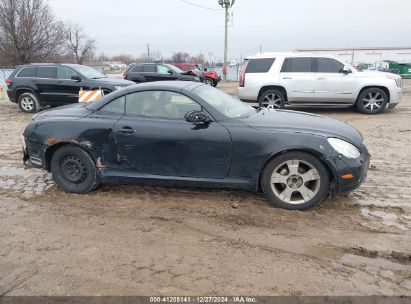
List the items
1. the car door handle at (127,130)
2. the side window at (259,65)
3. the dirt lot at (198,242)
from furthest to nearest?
the side window at (259,65) → the car door handle at (127,130) → the dirt lot at (198,242)

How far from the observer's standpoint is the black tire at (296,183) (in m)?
4.23

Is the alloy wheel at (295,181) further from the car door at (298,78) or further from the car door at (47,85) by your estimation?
the car door at (47,85)

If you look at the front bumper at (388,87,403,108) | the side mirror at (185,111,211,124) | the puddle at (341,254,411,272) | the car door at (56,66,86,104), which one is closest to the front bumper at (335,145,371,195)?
the puddle at (341,254,411,272)

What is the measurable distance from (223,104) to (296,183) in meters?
1.41

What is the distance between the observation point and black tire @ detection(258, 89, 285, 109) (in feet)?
37.5

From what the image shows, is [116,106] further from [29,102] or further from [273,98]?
[29,102]

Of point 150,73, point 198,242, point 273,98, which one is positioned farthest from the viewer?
point 150,73

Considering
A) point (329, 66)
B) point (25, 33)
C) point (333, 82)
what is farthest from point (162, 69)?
point (25, 33)

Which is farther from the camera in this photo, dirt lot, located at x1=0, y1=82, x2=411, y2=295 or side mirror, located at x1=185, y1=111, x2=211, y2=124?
side mirror, located at x1=185, y1=111, x2=211, y2=124

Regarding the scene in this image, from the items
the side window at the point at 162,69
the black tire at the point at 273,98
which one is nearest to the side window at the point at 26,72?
the side window at the point at 162,69

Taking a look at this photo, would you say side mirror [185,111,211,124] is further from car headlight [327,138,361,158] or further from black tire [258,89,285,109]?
black tire [258,89,285,109]

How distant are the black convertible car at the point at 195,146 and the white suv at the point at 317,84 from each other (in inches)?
259

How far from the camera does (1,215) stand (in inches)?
173

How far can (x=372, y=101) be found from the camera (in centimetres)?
1123
